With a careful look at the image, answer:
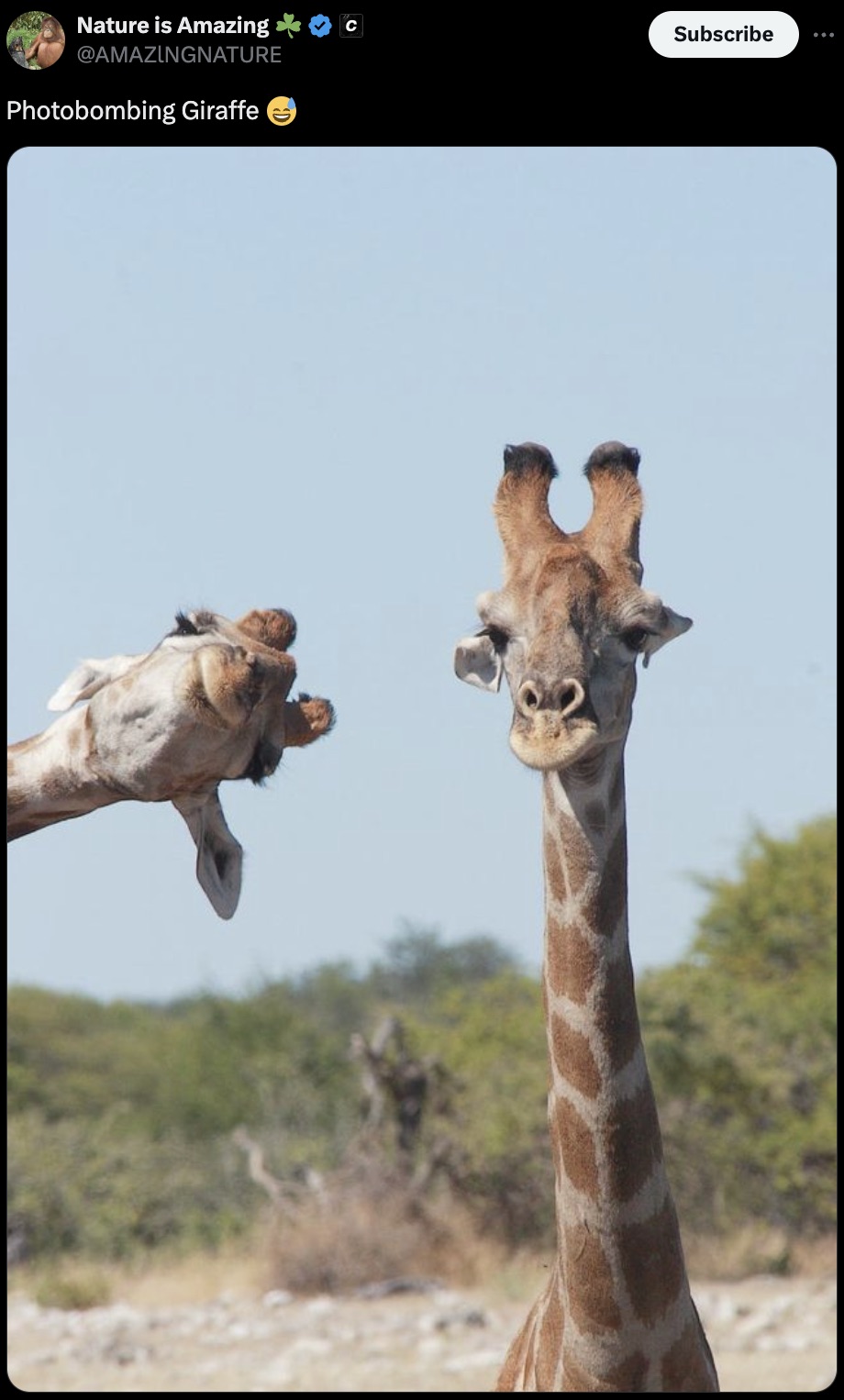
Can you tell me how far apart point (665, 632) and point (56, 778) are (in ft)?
6.02

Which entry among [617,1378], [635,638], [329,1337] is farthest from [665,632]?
[329,1337]

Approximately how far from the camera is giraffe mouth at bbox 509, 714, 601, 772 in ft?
12.4

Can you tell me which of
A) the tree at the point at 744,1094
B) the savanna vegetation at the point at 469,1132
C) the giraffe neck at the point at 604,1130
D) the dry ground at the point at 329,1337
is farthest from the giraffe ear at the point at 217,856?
the tree at the point at 744,1094

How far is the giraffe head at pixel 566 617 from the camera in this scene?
386 cm

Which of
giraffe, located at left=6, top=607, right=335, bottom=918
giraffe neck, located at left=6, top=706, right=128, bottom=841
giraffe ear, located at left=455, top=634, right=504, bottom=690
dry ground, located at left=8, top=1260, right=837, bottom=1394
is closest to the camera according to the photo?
giraffe, located at left=6, top=607, right=335, bottom=918

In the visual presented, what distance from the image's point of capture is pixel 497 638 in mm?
4254

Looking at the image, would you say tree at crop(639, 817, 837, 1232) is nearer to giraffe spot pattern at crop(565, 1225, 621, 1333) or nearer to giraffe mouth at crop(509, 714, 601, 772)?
giraffe spot pattern at crop(565, 1225, 621, 1333)

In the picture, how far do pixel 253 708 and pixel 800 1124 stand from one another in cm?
1799

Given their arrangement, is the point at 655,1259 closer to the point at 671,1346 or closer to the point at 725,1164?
the point at 671,1346

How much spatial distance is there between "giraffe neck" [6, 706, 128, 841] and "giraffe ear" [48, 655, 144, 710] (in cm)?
3

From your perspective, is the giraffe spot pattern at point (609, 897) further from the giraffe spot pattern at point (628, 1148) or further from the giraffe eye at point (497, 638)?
the giraffe eye at point (497, 638)

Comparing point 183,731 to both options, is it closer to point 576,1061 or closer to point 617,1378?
point 576,1061
